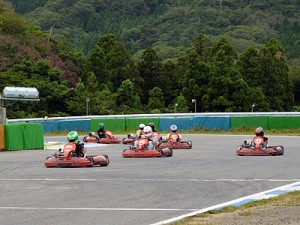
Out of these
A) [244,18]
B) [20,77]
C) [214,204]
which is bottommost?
[214,204]

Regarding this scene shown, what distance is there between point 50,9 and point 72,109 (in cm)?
9868

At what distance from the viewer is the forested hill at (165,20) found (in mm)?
142625

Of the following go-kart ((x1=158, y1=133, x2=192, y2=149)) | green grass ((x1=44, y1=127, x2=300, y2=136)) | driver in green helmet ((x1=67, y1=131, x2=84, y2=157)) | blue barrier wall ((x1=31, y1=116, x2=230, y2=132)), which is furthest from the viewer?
blue barrier wall ((x1=31, y1=116, x2=230, y2=132))

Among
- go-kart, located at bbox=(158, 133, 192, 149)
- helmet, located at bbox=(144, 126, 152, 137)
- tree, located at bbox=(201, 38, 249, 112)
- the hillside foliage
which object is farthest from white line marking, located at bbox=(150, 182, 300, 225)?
tree, located at bbox=(201, 38, 249, 112)

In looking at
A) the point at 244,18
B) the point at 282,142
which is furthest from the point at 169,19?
the point at 282,142

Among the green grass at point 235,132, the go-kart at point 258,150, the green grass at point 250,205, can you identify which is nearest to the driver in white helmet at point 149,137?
the go-kart at point 258,150

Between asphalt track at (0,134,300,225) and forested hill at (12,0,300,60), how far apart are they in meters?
107

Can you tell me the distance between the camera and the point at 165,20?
159625mm

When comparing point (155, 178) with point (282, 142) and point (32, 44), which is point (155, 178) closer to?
point (282, 142)

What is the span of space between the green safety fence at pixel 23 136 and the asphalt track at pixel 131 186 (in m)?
3.79

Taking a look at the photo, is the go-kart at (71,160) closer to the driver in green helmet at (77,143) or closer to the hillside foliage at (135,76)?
the driver in green helmet at (77,143)

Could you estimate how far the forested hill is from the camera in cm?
14262

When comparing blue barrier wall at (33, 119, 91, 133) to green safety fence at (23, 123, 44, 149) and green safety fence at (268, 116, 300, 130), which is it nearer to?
green safety fence at (268, 116, 300, 130)

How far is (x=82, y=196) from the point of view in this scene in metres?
15.7
